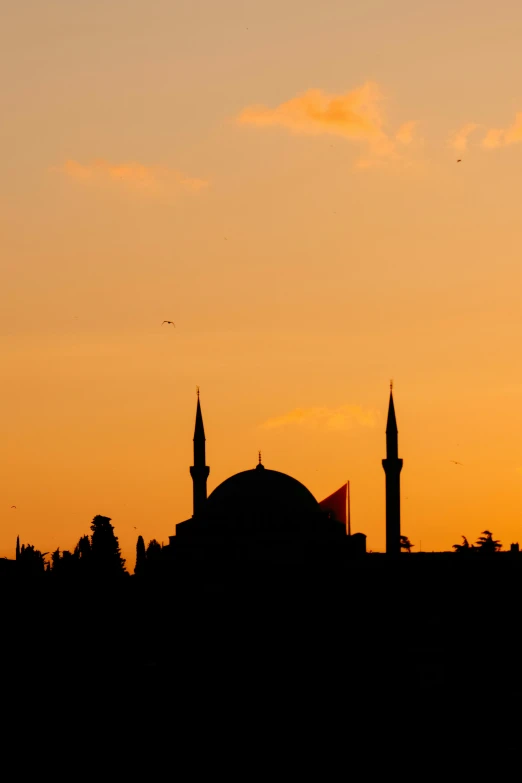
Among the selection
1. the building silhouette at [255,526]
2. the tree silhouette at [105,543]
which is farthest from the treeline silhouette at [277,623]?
the tree silhouette at [105,543]

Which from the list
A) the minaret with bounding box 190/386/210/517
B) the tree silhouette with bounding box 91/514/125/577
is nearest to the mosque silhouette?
the minaret with bounding box 190/386/210/517

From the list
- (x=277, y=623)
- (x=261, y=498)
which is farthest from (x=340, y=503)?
(x=277, y=623)

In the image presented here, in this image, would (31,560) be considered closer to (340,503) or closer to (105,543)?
(105,543)

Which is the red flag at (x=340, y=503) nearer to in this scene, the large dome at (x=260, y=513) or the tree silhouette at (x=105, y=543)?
the large dome at (x=260, y=513)

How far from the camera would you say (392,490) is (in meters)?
70.8

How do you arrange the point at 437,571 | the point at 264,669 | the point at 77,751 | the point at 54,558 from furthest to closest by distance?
the point at 54,558 → the point at 437,571 → the point at 264,669 → the point at 77,751

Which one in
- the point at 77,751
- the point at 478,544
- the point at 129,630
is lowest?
the point at 77,751

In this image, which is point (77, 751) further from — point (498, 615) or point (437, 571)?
point (437, 571)

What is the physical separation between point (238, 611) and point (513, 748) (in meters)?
21.5

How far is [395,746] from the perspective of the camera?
4459cm

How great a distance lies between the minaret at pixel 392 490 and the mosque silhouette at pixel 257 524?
11cm

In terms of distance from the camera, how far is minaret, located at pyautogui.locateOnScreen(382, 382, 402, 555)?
232 ft

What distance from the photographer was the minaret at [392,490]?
70.6 metres

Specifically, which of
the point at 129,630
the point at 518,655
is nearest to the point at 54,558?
the point at 129,630
